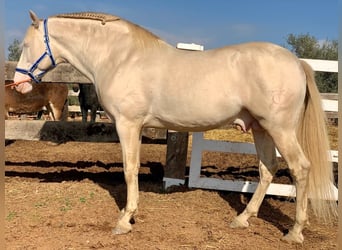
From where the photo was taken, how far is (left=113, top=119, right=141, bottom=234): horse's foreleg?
3.43 metres

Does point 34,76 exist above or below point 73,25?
below

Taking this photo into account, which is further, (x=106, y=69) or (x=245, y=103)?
(x=106, y=69)

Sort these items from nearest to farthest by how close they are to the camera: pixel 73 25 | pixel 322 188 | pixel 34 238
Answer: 1. pixel 34 238
2. pixel 322 188
3. pixel 73 25

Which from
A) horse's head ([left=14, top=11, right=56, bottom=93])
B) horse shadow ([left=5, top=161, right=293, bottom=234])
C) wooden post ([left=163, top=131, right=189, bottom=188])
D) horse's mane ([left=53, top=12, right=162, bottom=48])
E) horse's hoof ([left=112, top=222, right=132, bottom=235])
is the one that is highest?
horse's mane ([left=53, top=12, right=162, bottom=48])

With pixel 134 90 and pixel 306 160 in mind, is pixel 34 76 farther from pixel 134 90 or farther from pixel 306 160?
pixel 306 160

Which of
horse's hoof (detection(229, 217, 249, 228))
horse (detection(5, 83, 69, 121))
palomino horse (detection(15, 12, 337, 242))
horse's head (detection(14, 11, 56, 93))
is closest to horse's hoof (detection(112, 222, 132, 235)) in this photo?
palomino horse (detection(15, 12, 337, 242))

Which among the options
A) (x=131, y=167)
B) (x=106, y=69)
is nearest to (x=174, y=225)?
(x=131, y=167)

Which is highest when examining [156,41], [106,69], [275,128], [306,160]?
[156,41]

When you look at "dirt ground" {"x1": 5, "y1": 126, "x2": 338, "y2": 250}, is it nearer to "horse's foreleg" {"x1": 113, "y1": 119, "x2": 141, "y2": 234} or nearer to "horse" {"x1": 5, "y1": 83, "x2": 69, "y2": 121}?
"horse's foreleg" {"x1": 113, "y1": 119, "x2": 141, "y2": 234}

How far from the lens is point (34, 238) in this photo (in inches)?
127

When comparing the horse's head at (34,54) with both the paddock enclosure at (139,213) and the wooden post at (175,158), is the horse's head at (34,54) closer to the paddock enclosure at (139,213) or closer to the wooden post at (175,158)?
the paddock enclosure at (139,213)

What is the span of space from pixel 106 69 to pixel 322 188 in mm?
2413

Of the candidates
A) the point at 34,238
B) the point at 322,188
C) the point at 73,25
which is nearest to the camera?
the point at 34,238

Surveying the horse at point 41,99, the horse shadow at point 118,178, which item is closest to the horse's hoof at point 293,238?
the horse shadow at point 118,178
